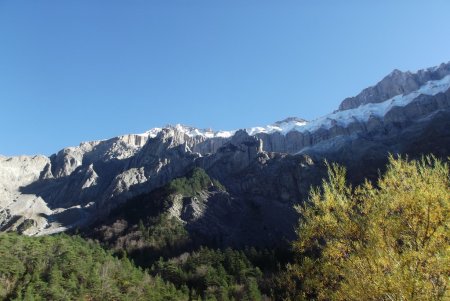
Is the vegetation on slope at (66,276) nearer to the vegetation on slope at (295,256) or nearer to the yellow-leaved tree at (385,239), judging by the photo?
the vegetation on slope at (295,256)

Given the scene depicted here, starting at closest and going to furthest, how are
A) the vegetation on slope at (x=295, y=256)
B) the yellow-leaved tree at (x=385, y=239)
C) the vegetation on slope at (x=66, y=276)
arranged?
the yellow-leaved tree at (x=385, y=239)
the vegetation on slope at (x=295, y=256)
the vegetation on slope at (x=66, y=276)

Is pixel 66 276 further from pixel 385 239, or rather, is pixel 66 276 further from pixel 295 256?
pixel 385 239

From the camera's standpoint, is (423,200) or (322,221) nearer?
(423,200)

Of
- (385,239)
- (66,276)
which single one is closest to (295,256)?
(385,239)

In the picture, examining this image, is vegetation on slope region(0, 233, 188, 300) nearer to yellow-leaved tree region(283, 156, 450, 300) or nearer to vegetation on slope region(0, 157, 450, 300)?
Result: vegetation on slope region(0, 157, 450, 300)

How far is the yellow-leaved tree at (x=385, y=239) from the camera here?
1379cm

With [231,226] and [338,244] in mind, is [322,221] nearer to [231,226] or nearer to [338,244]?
[338,244]

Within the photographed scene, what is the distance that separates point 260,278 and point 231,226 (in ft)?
223

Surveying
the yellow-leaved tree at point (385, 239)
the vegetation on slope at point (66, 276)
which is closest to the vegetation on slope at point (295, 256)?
the yellow-leaved tree at point (385, 239)

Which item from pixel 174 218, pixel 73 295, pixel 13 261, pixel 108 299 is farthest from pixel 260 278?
pixel 174 218

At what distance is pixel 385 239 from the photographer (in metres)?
16.4

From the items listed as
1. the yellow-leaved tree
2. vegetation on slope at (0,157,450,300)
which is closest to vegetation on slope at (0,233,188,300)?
vegetation on slope at (0,157,450,300)

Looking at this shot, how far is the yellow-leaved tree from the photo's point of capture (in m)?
13.8

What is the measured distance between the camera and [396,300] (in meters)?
13.5
